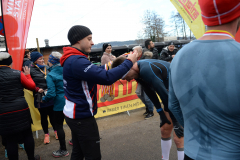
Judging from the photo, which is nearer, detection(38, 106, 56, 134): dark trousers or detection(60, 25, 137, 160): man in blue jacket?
detection(60, 25, 137, 160): man in blue jacket

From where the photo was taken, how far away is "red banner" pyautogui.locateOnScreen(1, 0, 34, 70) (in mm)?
3246

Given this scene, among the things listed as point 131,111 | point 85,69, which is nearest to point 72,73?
point 85,69

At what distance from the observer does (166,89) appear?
2.09m

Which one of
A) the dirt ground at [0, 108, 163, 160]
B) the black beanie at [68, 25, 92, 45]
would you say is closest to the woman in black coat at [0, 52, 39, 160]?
the dirt ground at [0, 108, 163, 160]

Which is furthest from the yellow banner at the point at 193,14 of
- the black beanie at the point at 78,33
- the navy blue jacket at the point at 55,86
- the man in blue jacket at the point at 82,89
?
the navy blue jacket at the point at 55,86

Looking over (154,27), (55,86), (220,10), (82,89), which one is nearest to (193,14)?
(220,10)

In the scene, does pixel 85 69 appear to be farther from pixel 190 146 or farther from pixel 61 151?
pixel 61 151

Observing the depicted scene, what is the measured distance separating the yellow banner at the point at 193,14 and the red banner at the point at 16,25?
3022mm

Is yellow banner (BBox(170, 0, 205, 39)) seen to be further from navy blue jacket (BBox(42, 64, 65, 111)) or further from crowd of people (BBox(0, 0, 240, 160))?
navy blue jacket (BBox(42, 64, 65, 111))

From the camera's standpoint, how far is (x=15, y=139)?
265 centimetres

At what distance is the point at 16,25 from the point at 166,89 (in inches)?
129

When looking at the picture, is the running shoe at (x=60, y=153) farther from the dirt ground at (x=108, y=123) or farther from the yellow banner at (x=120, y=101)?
the yellow banner at (x=120, y=101)

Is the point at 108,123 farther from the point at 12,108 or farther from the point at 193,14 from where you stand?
the point at 193,14

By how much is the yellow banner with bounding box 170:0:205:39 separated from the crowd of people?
3.30 ft
